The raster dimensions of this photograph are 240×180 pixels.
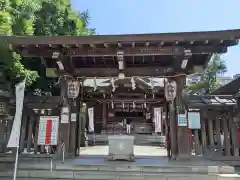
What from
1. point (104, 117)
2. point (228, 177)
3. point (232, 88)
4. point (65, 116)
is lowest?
point (228, 177)

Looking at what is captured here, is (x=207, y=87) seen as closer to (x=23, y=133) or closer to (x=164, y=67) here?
(x=164, y=67)

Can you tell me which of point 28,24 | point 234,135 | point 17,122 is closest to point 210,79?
point 234,135

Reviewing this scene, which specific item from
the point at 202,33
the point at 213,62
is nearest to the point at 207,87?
the point at 213,62

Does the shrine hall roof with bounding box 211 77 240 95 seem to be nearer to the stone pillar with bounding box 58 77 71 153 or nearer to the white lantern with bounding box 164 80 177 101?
the white lantern with bounding box 164 80 177 101

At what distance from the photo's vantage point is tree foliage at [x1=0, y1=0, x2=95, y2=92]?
8453 mm

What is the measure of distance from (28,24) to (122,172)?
6967 millimetres

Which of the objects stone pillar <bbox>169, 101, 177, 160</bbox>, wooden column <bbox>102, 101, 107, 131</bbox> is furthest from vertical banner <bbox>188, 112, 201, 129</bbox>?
wooden column <bbox>102, 101, 107, 131</bbox>

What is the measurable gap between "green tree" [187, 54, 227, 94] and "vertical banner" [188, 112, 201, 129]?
12.3 metres

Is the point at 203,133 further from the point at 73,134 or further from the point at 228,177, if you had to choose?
the point at 73,134

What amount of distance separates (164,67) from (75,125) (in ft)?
12.1

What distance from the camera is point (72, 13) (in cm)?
1420

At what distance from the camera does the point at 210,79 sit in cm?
2058

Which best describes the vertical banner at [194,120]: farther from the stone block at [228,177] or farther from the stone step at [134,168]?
the stone block at [228,177]

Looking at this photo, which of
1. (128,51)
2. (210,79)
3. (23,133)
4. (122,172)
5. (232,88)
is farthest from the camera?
(210,79)
